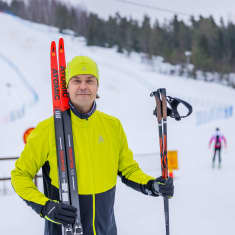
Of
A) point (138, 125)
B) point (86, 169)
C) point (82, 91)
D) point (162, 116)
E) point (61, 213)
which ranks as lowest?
point (138, 125)

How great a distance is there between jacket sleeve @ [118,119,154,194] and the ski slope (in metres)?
2.57

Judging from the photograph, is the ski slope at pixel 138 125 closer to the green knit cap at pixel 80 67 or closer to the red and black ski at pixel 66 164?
the red and black ski at pixel 66 164

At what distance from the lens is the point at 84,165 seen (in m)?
1.55

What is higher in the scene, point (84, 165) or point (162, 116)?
point (162, 116)

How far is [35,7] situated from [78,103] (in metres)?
29.6

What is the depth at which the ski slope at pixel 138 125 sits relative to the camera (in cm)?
448

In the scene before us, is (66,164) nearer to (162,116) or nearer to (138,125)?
(162,116)

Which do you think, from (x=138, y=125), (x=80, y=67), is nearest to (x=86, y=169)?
(x=80, y=67)

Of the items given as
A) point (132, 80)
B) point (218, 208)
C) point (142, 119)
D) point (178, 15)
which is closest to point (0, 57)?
point (132, 80)

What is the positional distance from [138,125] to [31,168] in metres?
15.2

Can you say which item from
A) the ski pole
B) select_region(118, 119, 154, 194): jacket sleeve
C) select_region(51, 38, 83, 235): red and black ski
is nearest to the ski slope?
the ski pole

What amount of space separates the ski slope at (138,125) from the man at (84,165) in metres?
2.63

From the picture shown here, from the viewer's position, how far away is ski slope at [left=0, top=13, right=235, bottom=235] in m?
4.48

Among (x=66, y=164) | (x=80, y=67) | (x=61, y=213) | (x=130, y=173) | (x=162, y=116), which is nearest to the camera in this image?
(x=61, y=213)
